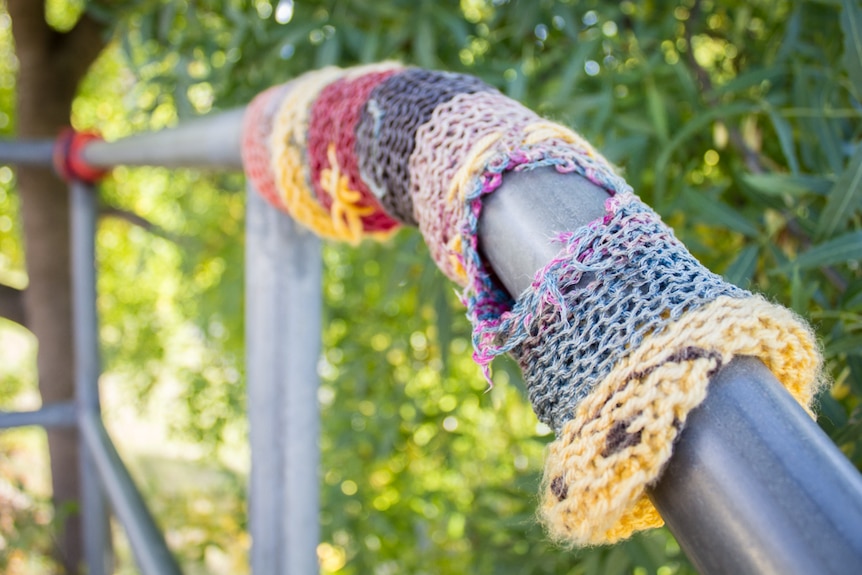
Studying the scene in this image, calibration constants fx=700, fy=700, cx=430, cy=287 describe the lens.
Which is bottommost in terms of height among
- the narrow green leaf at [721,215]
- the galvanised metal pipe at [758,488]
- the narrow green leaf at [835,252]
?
the narrow green leaf at [721,215]

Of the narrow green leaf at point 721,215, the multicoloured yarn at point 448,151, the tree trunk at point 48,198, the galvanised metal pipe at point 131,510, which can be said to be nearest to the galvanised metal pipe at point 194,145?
the multicoloured yarn at point 448,151

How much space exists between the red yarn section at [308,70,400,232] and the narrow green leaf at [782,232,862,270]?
352 mm

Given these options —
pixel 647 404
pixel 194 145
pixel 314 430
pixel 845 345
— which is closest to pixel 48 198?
pixel 194 145

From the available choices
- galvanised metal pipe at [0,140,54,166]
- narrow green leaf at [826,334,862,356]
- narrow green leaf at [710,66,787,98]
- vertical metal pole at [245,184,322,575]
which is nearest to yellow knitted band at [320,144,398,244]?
vertical metal pole at [245,184,322,575]

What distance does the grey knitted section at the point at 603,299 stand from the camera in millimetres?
189

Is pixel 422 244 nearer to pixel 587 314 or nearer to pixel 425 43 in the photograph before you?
pixel 425 43

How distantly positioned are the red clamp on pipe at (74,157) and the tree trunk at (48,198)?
141cm

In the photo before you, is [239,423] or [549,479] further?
[239,423]

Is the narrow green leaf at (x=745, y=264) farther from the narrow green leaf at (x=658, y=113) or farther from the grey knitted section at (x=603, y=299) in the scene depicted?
the grey knitted section at (x=603, y=299)

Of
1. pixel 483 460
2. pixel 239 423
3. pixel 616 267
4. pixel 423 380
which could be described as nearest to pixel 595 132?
pixel 616 267

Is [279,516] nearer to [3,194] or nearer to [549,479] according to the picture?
[549,479]

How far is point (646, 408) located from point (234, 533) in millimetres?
1927

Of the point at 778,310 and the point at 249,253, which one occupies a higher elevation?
the point at 778,310

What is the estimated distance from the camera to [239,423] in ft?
7.57
